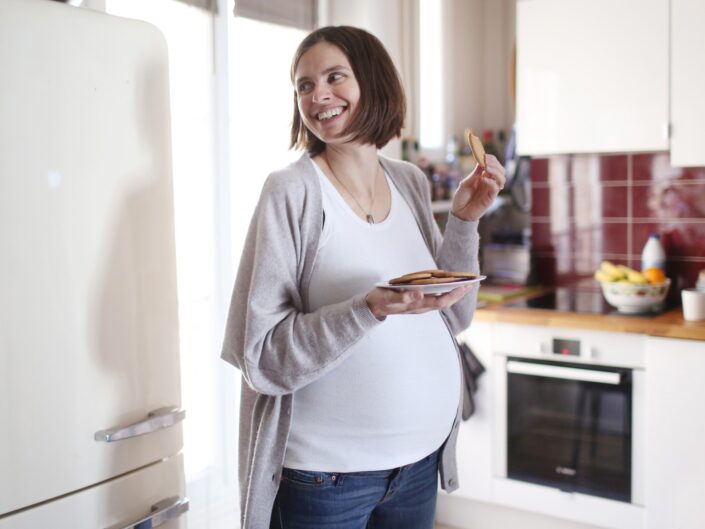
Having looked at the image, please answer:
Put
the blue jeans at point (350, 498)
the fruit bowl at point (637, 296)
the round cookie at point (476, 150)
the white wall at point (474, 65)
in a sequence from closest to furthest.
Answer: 1. the blue jeans at point (350, 498)
2. the round cookie at point (476, 150)
3. the fruit bowl at point (637, 296)
4. the white wall at point (474, 65)

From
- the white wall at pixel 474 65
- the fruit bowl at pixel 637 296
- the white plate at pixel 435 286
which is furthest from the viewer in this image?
the white wall at pixel 474 65

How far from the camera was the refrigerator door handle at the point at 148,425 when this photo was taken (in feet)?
4.25

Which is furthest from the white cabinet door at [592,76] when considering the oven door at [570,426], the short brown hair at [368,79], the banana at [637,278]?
the short brown hair at [368,79]

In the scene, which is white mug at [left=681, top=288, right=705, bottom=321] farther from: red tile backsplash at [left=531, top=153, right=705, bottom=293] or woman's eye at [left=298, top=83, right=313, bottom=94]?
woman's eye at [left=298, top=83, right=313, bottom=94]

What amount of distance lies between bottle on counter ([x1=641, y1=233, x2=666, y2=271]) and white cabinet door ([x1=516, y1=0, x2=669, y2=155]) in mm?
402

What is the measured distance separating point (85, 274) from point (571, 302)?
198cm

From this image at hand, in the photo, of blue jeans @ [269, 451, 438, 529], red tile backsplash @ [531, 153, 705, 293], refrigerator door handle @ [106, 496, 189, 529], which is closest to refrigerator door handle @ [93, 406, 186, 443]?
refrigerator door handle @ [106, 496, 189, 529]

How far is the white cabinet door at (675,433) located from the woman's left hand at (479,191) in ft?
3.83

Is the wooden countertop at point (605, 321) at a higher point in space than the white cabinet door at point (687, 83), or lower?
lower

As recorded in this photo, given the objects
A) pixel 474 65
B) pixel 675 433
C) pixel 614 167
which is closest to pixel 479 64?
pixel 474 65

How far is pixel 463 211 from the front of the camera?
142cm

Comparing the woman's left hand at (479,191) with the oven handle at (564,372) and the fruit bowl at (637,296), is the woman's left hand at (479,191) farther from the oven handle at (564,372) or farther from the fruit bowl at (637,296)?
the fruit bowl at (637,296)

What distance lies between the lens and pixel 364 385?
125 centimetres

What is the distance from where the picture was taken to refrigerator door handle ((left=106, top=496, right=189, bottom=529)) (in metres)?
1.36
